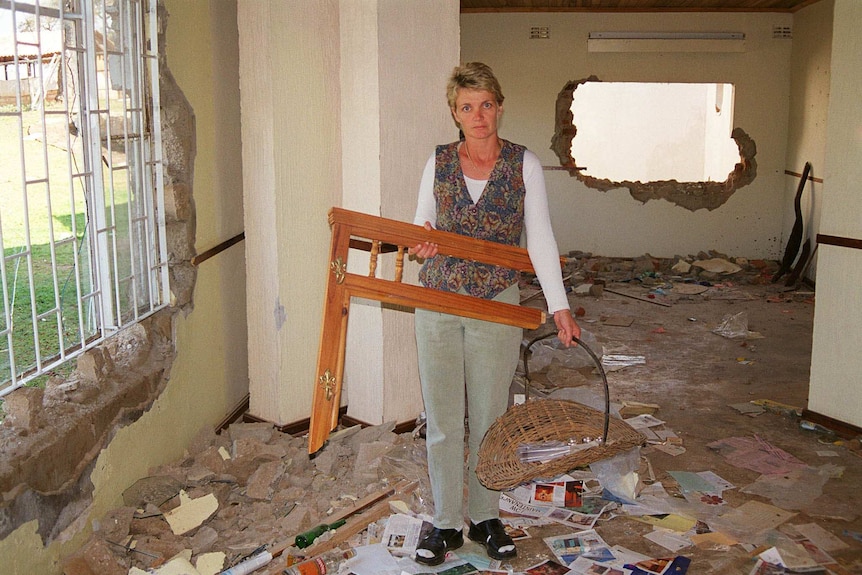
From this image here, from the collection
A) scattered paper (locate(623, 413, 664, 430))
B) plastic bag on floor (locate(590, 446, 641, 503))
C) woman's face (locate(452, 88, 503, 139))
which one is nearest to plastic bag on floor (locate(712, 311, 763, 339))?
scattered paper (locate(623, 413, 664, 430))

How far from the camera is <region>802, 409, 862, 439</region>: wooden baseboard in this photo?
4531mm

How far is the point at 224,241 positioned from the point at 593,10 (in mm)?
6766

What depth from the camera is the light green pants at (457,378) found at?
3.05 m

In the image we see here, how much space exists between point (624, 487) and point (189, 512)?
1.97 metres

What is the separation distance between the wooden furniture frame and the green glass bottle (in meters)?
0.64

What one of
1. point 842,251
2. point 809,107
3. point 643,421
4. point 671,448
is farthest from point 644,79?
point 671,448

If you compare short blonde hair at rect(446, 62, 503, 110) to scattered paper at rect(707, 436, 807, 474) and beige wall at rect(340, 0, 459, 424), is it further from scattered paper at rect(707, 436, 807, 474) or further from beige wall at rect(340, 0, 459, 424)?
scattered paper at rect(707, 436, 807, 474)

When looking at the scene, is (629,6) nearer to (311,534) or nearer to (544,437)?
(544,437)

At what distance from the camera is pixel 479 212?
9.92 ft

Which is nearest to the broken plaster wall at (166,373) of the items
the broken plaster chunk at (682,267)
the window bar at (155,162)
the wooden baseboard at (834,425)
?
the window bar at (155,162)

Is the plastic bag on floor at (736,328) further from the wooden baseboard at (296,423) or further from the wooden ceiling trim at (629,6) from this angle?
the wooden ceiling trim at (629,6)

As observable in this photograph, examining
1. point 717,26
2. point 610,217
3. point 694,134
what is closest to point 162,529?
point 610,217

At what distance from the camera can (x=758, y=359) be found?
6246mm

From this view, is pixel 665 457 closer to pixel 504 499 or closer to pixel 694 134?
pixel 504 499
